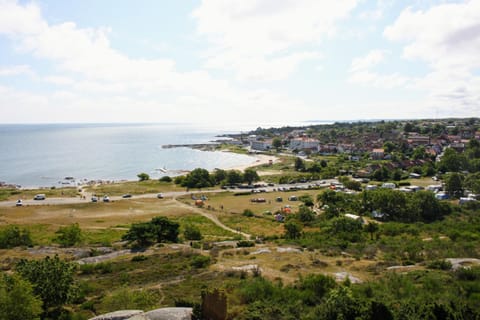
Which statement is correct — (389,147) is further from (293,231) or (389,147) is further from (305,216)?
(293,231)

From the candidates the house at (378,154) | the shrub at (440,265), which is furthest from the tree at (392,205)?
the house at (378,154)

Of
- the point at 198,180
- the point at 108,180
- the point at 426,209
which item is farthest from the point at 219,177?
the point at 426,209

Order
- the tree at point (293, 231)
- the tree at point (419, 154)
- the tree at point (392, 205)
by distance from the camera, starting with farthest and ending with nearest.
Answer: the tree at point (419, 154) < the tree at point (392, 205) < the tree at point (293, 231)

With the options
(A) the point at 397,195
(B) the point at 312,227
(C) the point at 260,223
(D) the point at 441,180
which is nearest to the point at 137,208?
(C) the point at 260,223

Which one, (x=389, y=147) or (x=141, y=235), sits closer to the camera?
(x=141, y=235)

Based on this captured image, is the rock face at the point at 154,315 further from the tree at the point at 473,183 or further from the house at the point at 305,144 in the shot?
the house at the point at 305,144

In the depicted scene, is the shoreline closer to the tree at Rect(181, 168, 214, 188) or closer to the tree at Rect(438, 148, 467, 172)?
the tree at Rect(181, 168, 214, 188)
